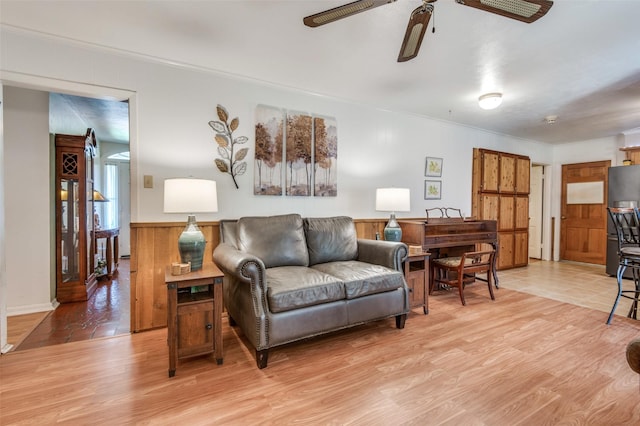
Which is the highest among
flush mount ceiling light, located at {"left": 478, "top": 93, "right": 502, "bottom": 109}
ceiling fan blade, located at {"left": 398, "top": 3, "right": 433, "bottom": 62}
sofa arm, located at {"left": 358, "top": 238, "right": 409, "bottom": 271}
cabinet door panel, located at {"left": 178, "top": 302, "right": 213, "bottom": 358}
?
flush mount ceiling light, located at {"left": 478, "top": 93, "right": 502, "bottom": 109}

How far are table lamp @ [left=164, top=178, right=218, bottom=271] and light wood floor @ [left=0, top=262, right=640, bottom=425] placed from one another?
0.74m

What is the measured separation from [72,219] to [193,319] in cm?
250

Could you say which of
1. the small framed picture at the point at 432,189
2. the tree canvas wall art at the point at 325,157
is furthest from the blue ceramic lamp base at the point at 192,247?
the small framed picture at the point at 432,189

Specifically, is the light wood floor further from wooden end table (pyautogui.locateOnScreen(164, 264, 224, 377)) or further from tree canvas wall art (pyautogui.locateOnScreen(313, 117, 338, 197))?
tree canvas wall art (pyautogui.locateOnScreen(313, 117, 338, 197))

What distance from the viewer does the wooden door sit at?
17.4 feet

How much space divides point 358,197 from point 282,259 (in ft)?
4.80

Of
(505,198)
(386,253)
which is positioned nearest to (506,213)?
(505,198)

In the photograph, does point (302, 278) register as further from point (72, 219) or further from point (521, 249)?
point (521, 249)

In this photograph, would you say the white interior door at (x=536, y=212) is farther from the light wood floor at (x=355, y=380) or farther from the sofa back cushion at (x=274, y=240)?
the sofa back cushion at (x=274, y=240)

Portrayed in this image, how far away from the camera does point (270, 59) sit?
8.44 ft

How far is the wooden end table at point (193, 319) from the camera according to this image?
1867mm

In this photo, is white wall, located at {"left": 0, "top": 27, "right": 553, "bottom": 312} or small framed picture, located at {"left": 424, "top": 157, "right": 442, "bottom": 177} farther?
small framed picture, located at {"left": 424, "top": 157, "right": 442, "bottom": 177}

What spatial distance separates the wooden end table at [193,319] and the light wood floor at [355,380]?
13 cm

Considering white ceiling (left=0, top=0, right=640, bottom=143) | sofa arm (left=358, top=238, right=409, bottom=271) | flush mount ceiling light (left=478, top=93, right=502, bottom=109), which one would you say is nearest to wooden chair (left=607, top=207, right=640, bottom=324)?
white ceiling (left=0, top=0, right=640, bottom=143)
